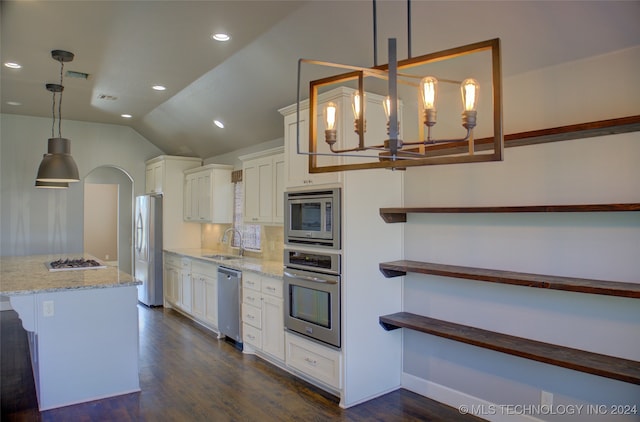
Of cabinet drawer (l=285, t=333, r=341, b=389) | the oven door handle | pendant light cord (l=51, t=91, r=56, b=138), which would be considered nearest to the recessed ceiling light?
the oven door handle

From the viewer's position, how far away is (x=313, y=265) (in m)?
3.58

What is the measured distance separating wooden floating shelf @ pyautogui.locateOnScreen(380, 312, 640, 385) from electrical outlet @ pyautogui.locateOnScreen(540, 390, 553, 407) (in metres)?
0.33

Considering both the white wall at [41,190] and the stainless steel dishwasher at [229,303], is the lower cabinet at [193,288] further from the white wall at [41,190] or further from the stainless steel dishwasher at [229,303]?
the white wall at [41,190]

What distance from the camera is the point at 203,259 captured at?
18.0 ft

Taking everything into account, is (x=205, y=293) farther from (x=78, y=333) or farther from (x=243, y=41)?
(x=243, y=41)

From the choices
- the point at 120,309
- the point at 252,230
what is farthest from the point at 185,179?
the point at 120,309

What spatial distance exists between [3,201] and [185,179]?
2696mm

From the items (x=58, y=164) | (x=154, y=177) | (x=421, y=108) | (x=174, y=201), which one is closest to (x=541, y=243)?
(x=421, y=108)

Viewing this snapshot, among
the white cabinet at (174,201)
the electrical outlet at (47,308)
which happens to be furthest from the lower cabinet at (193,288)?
the electrical outlet at (47,308)

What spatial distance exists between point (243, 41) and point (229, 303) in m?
2.77

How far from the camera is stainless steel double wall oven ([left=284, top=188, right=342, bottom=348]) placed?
335 centimetres

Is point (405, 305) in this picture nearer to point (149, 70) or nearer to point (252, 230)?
point (252, 230)

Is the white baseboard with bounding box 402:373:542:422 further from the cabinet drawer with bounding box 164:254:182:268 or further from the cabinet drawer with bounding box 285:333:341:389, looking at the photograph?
the cabinet drawer with bounding box 164:254:182:268

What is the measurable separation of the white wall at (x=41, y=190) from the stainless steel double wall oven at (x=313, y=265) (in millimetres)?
4854
